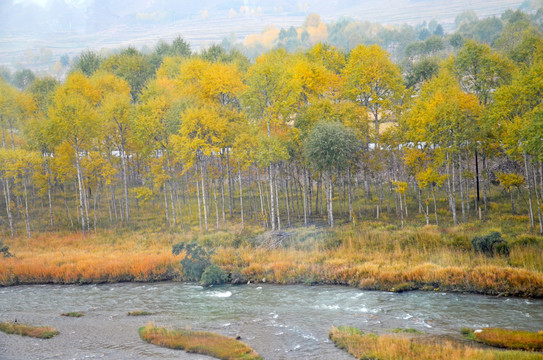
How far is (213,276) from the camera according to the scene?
35469 millimetres

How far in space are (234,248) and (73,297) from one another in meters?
14.0

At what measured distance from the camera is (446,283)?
30594 mm

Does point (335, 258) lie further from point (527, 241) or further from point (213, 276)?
point (527, 241)

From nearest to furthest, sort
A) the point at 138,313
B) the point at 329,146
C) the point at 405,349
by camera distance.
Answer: the point at 405,349, the point at 138,313, the point at 329,146

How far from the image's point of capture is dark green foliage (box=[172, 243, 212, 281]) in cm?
3659

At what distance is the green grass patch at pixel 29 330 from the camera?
25.9 meters

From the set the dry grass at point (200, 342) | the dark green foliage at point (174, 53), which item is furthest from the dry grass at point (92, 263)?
the dark green foliage at point (174, 53)

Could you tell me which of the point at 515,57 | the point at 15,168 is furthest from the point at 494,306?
the point at 515,57

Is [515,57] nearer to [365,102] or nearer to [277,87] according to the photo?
[365,102]

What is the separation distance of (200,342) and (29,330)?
10787 millimetres

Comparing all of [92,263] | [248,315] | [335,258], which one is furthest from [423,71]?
[248,315]

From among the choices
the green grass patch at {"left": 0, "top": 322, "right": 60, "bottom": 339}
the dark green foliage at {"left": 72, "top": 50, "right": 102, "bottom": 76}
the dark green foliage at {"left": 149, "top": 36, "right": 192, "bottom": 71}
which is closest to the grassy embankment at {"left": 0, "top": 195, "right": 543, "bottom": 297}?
the green grass patch at {"left": 0, "top": 322, "right": 60, "bottom": 339}

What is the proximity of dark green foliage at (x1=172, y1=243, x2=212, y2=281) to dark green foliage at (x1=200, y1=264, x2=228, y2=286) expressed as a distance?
2.88ft

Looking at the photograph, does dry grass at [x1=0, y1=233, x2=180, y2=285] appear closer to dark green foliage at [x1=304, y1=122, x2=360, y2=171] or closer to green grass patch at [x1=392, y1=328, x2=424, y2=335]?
dark green foliage at [x1=304, y1=122, x2=360, y2=171]
